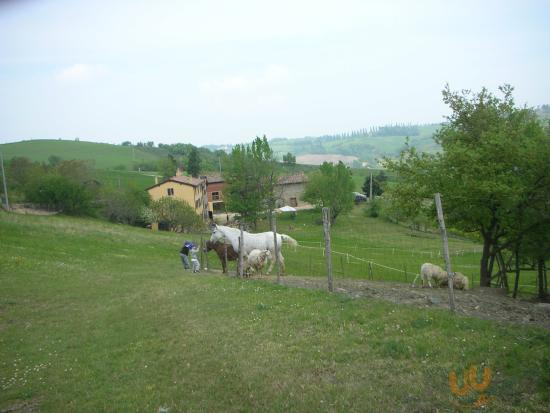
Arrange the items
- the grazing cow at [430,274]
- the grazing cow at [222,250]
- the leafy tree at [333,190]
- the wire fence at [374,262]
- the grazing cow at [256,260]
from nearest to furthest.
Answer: the grazing cow at [256,260] < the grazing cow at [430,274] < the grazing cow at [222,250] < the wire fence at [374,262] < the leafy tree at [333,190]

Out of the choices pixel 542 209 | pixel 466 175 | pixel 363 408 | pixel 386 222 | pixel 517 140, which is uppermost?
pixel 517 140

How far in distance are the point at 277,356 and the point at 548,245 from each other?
1519 centimetres

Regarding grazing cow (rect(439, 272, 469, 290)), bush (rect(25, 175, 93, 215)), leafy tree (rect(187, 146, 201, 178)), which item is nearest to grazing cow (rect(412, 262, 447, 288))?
grazing cow (rect(439, 272, 469, 290))

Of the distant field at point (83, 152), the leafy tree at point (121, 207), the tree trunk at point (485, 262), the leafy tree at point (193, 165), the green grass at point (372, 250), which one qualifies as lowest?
the green grass at point (372, 250)

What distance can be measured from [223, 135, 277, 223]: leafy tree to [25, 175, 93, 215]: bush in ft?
79.7

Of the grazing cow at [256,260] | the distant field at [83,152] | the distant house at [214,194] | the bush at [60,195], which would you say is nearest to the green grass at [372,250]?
the grazing cow at [256,260]

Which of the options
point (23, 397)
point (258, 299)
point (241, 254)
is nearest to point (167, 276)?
point (241, 254)

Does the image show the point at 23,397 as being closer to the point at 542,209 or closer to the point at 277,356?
the point at 277,356

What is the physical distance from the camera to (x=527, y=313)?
12773 millimetres

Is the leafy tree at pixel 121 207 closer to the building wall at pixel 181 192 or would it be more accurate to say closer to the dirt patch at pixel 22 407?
the building wall at pixel 181 192

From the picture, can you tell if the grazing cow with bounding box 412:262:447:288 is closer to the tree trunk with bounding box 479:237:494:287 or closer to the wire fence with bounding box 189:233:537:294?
the tree trunk with bounding box 479:237:494:287

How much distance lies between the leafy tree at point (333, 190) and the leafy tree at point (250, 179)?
15.9 meters

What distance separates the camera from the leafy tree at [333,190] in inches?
3573

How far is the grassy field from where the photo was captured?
7273mm
